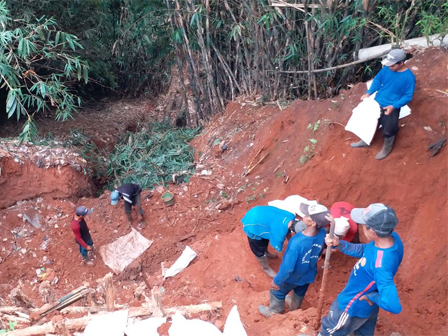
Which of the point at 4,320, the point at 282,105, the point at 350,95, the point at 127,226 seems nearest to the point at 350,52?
the point at 350,95

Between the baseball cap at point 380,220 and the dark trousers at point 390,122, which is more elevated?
the baseball cap at point 380,220

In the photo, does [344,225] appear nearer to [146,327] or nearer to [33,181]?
[146,327]

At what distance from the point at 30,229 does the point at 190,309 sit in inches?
130

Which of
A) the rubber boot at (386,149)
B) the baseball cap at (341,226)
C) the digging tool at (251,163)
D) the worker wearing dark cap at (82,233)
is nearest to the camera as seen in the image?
the baseball cap at (341,226)

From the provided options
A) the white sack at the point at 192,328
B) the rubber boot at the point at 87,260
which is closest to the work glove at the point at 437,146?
the white sack at the point at 192,328

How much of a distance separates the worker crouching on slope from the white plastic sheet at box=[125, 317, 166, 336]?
2377 mm

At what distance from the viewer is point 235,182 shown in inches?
199

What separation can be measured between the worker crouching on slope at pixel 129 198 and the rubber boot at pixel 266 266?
6.72 feet

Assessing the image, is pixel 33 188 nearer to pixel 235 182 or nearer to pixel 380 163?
pixel 235 182

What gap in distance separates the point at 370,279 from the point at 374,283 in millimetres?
31

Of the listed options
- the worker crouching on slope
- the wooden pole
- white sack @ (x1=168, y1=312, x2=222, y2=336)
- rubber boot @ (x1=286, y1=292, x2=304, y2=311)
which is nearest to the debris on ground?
the worker crouching on slope

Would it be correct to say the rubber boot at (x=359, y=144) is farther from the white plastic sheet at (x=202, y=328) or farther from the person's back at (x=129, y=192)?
the person's back at (x=129, y=192)

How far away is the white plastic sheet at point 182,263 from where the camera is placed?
3.91 meters

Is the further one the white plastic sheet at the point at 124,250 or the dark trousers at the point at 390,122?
the white plastic sheet at the point at 124,250
